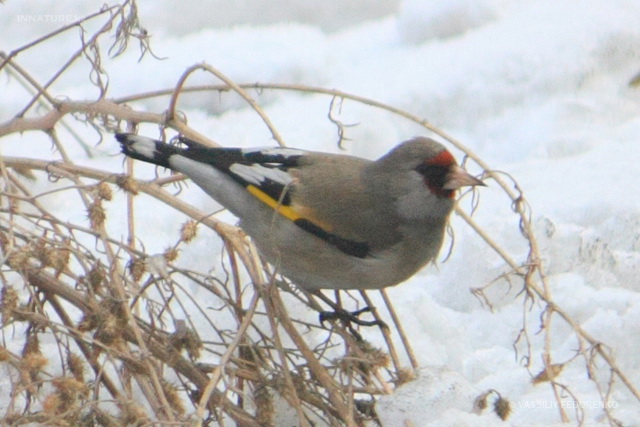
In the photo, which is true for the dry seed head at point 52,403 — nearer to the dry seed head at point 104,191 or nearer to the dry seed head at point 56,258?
the dry seed head at point 56,258

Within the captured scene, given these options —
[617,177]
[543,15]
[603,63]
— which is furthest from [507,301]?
[543,15]

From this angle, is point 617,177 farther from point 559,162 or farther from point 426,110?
point 426,110

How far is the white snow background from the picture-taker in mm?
3977

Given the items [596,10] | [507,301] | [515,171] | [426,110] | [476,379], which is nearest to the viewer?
[476,379]

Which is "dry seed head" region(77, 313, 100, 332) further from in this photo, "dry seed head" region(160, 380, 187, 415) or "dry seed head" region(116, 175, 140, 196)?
"dry seed head" region(116, 175, 140, 196)

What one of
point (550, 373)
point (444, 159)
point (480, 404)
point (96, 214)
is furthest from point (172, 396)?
point (444, 159)

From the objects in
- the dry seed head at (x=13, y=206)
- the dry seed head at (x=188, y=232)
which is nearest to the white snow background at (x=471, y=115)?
the dry seed head at (x=188, y=232)

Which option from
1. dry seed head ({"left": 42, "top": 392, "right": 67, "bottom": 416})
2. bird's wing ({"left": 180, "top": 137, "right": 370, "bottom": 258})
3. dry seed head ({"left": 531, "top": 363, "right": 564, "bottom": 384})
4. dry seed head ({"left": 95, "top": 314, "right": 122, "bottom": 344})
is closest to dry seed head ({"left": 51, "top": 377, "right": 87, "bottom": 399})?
dry seed head ({"left": 42, "top": 392, "right": 67, "bottom": 416})

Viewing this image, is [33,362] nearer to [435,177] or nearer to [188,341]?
[188,341]

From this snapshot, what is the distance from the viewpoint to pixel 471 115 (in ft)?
19.3

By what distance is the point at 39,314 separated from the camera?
2.99 m

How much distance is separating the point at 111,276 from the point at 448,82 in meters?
3.39

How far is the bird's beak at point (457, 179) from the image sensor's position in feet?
11.1

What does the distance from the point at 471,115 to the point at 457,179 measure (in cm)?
251
